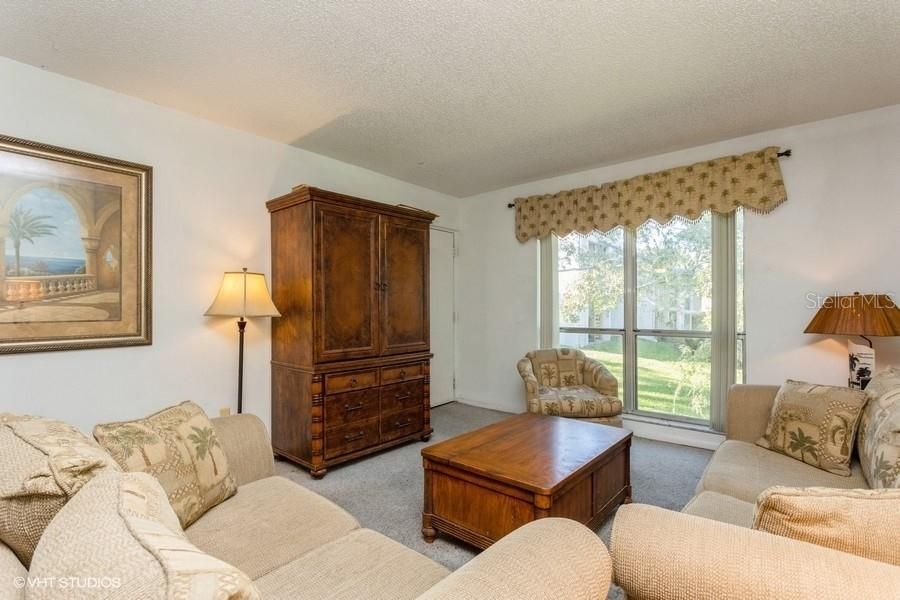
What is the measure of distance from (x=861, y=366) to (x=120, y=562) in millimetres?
3684

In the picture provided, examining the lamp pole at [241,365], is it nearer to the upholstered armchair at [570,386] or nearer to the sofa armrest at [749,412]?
the upholstered armchair at [570,386]

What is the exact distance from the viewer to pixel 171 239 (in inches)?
109

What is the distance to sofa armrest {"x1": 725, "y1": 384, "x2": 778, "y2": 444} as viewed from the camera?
227 cm

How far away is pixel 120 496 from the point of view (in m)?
0.74

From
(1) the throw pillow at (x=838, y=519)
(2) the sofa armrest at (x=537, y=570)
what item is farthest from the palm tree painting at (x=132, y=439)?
(1) the throw pillow at (x=838, y=519)

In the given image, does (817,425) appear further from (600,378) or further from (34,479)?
(34,479)

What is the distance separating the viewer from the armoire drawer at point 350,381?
2951 millimetres

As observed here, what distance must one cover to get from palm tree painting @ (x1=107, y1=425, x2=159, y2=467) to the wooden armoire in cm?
149

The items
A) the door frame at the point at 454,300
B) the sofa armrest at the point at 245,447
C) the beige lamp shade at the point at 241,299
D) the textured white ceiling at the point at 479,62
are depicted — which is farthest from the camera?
the door frame at the point at 454,300

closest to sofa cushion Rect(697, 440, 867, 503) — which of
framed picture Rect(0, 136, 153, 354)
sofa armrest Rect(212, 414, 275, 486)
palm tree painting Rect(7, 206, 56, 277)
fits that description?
sofa armrest Rect(212, 414, 275, 486)

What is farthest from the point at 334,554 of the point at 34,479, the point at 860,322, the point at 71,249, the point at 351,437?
Result: the point at 860,322

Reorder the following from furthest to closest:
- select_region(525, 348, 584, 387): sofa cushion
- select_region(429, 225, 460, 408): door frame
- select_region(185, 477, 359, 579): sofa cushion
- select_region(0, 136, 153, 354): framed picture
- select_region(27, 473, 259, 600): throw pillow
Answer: select_region(429, 225, 460, 408): door frame → select_region(525, 348, 584, 387): sofa cushion → select_region(0, 136, 153, 354): framed picture → select_region(185, 477, 359, 579): sofa cushion → select_region(27, 473, 259, 600): throw pillow
